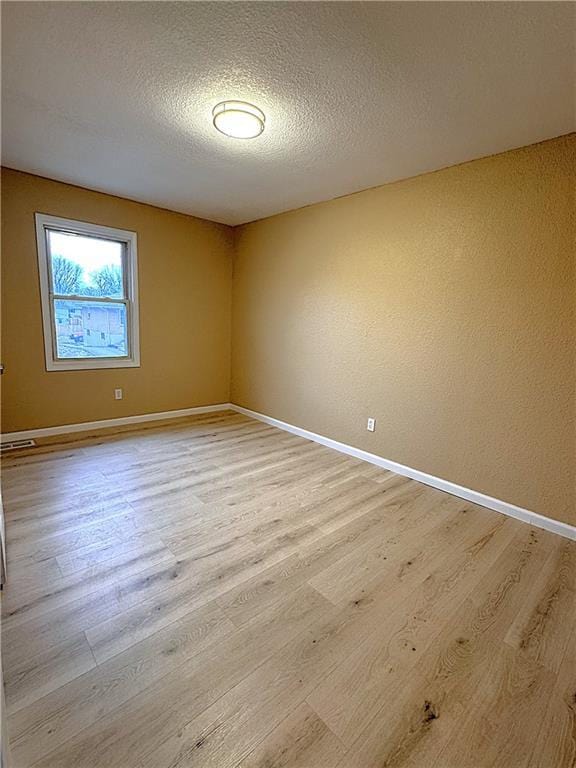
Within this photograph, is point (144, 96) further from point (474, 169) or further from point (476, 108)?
point (474, 169)

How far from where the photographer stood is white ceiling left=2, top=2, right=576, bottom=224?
1.42 m

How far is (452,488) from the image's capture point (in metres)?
2.75

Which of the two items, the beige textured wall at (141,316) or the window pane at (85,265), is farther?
the window pane at (85,265)

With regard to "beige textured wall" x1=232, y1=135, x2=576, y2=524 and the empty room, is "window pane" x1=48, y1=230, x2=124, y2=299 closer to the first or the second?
the empty room

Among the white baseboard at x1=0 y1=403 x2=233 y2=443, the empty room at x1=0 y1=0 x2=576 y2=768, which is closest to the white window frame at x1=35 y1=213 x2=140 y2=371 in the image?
the empty room at x1=0 y1=0 x2=576 y2=768

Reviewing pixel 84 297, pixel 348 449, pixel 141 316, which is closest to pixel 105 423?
pixel 141 316

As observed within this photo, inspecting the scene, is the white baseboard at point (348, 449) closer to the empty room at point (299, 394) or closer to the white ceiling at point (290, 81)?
the empty room at point (299, 394)

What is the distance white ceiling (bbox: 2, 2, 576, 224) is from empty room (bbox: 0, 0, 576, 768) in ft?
0.05

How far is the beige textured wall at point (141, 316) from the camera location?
10.7ft

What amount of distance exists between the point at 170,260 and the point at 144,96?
2.33m

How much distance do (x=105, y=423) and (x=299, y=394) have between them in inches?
87.0

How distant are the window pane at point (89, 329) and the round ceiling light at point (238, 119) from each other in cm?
242

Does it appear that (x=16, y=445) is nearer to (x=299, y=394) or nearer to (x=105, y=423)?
(x=105, y=423)

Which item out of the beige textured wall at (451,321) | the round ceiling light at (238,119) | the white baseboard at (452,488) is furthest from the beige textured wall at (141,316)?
the round ceiling light at (238,119)
